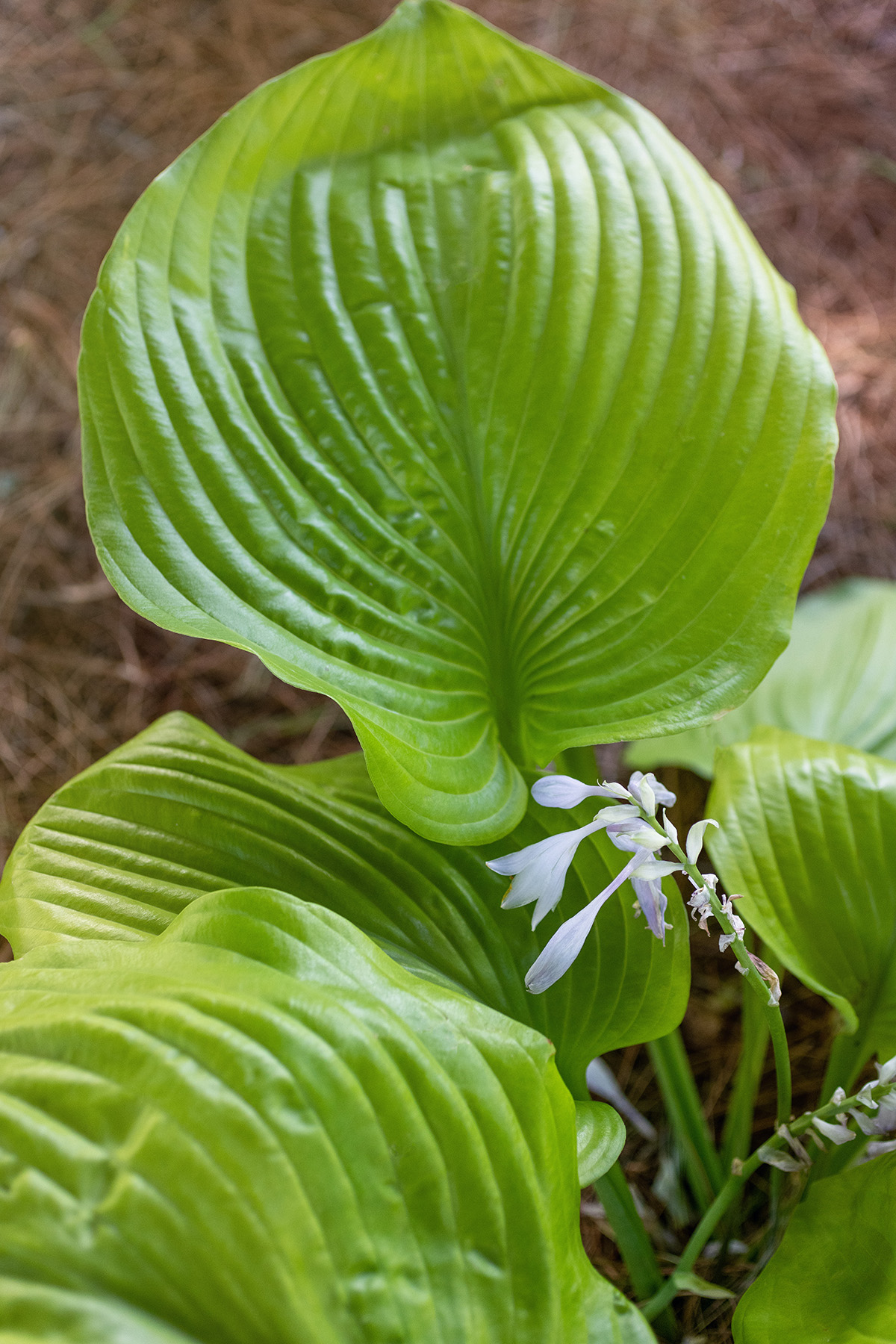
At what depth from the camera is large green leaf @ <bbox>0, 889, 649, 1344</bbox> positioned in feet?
1.43

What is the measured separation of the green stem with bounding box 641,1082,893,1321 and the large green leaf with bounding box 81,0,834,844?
273 millimetres

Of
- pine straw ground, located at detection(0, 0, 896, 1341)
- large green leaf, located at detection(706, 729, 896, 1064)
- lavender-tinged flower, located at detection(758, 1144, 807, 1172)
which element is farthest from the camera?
pine straw ground, located at detection(0, 0, 896, 1341)

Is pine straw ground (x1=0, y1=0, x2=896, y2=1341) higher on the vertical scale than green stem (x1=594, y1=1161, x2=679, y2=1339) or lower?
higher

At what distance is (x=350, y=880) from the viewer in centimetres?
76

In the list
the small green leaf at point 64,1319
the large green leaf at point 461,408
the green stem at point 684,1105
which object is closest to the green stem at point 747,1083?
the green stem at point 684,1105

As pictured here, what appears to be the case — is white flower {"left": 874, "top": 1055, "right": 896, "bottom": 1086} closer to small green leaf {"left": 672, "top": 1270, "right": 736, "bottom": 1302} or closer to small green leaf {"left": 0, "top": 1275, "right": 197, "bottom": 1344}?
small green leaf {"left": 672, "top": 1270, "right": 736, "bottom": 1302}

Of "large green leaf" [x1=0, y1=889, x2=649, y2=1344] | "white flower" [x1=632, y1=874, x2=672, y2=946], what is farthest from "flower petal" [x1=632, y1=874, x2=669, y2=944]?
"large green leaf" [x1=0, y1=889, x2=649, y2=1344]

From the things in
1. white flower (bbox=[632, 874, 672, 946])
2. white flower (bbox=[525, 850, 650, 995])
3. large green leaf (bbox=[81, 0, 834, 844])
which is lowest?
white flower (bbox=[525, 850, 650, 995])

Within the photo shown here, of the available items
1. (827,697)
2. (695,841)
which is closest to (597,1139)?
(695,841)

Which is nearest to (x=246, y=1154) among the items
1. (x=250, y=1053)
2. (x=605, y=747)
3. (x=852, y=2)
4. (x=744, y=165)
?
(x=250, y=1053)

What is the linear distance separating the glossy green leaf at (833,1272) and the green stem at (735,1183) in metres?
0.05

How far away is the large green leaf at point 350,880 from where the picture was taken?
0.73 metres

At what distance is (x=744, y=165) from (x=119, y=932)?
175 centimetres

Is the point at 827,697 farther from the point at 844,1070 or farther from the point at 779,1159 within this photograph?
the point at 779,1159
